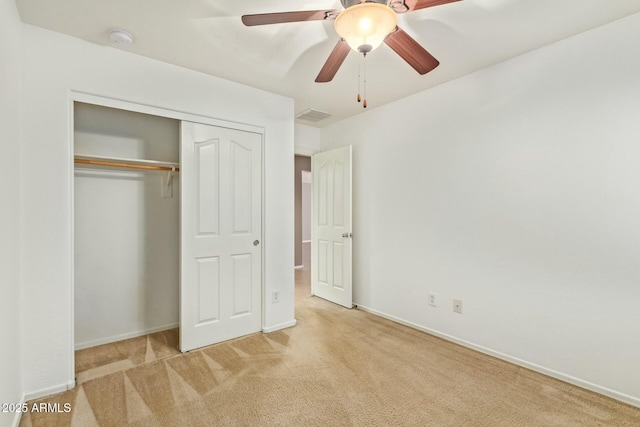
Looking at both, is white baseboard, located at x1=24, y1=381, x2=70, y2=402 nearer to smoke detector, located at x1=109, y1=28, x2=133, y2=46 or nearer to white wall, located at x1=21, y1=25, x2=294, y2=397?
white wall, located at x1=21, y1=25, x2=294, y2=397

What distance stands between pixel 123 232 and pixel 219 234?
94 cm

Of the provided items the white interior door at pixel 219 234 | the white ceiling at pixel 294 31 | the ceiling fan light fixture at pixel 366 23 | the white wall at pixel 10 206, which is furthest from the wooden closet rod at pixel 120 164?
the ceiling fan light fixture at pixel 366 23

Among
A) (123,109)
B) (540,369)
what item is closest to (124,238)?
(123,109)

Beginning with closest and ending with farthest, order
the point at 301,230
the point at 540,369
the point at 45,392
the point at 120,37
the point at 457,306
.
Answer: the point at 45,392, the point at 120,37, the point at 540,369, the point at 457,306, the point at 301,230

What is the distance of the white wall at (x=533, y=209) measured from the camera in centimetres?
204

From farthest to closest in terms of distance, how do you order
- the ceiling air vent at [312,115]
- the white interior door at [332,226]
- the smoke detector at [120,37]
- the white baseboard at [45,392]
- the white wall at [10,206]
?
the white interior door at [332,226] → the ceiling air vent at [312,115] → the smoke detector at [120,37] → the white baseboard at [45,392] → the white wall at [10,206]

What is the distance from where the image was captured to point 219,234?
114 inches

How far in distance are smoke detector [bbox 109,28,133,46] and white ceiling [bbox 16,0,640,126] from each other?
42 millimetres

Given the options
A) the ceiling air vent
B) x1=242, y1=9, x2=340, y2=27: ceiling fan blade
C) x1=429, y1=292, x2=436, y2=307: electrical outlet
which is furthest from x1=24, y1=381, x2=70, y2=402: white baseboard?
the ceiling air vent

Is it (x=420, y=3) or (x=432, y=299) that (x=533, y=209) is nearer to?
(x=432, y=299)

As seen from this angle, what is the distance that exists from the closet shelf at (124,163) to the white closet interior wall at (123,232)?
0.63 ft

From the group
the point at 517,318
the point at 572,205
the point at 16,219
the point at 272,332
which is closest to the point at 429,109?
the point at 572,205

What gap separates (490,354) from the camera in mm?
2645

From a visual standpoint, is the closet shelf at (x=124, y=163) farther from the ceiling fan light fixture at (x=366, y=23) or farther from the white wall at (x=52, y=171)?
the ceiling fan light fixture at (x=366, y=23)
